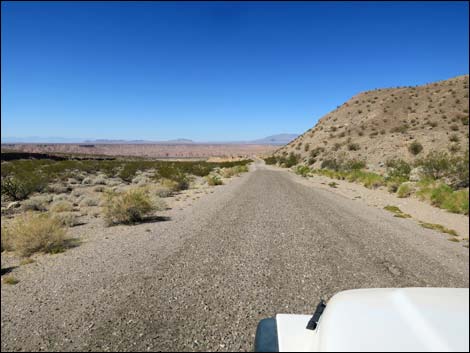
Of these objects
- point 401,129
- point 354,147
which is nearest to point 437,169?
point 354,147

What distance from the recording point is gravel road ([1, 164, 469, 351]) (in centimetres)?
335

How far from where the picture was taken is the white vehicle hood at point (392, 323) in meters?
1.20

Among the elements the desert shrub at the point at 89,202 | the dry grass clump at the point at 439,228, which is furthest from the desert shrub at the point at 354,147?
the desert shrub at the point at 89,202

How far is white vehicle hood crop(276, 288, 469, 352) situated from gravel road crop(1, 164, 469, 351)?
1.97 metres

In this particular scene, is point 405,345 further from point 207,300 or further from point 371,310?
point 207,300

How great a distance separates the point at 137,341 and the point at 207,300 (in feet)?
3.85

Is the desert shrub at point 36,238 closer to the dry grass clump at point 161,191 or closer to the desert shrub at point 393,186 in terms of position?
the dry grass clump at point 161,191

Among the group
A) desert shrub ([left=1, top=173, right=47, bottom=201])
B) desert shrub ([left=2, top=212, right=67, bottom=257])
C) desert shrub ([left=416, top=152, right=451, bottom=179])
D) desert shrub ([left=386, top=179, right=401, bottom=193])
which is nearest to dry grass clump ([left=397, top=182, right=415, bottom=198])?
desert shrub ([left=386, top=179, right=401, bottom=193])

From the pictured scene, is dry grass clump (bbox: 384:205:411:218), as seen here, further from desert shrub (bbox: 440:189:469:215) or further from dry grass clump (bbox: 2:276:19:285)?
dry grass clump (bbox: 2:276:19:285)

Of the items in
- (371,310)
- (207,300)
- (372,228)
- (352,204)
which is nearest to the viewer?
(371,310)

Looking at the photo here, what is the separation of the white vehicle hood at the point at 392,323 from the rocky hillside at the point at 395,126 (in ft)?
96.5

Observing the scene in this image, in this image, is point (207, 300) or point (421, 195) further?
point (421, 195)

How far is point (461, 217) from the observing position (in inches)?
401

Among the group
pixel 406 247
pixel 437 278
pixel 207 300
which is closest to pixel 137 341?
pixel 207 300
